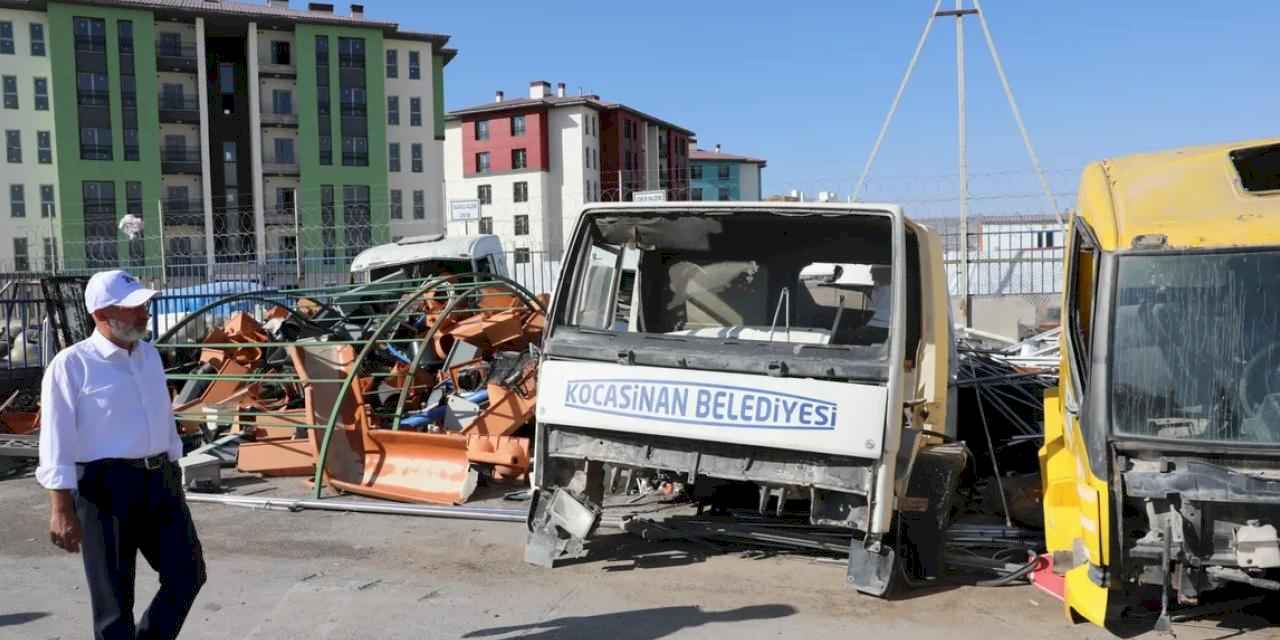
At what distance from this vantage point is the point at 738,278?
7.11 meters

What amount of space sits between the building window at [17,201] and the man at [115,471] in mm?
56133

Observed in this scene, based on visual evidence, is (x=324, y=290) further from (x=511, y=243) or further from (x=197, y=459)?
(x=511, y=243)

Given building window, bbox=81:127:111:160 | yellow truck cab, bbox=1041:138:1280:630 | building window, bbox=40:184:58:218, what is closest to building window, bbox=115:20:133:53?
building window, bbox=81:127:111:160

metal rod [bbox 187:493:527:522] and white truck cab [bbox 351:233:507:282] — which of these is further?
white truck cab [bbox 351:233:507:282]

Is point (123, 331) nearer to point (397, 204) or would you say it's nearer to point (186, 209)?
point (186, 209)

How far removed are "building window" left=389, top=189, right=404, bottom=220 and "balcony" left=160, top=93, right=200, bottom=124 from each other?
37.6 ft

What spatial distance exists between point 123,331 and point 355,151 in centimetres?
5679

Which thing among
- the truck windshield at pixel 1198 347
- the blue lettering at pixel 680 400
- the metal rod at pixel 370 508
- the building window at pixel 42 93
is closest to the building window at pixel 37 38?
the building window at pixel 42 93

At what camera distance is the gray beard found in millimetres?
4184

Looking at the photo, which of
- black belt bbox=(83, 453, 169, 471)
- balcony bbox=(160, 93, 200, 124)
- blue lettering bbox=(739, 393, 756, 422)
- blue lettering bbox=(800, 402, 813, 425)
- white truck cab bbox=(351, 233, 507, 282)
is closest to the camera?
black belt bbox=(83, 453, 169, 471)

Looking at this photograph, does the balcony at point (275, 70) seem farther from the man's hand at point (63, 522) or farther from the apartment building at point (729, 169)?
the man's hand at point (63, 522)

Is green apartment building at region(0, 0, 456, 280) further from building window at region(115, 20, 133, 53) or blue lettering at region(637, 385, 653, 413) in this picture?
blue lettering at region(637, 385, 653, 413)

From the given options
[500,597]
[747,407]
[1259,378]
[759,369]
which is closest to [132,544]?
[500,597]

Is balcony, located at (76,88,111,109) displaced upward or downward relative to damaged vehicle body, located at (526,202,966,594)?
upward
